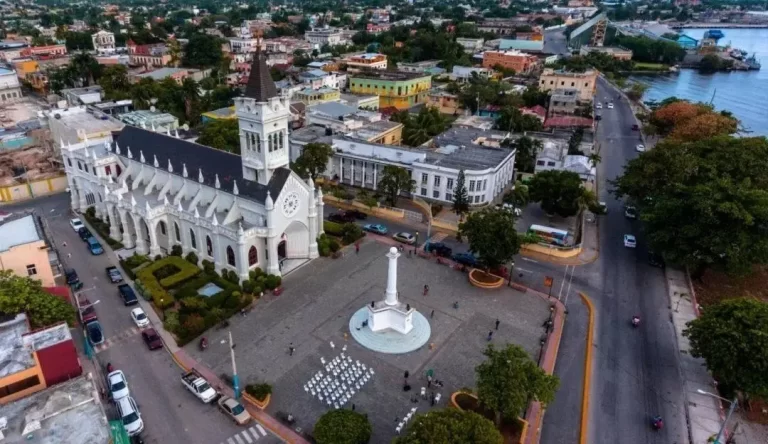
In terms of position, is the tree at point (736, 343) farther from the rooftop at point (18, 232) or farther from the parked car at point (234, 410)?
the rooftop at point (18, 232)

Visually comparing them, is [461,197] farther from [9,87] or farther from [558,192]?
[9,87]

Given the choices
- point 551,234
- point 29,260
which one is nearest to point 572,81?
point 551,234

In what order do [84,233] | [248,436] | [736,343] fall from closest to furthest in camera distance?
[248,436]
[736,343]
[84,233]

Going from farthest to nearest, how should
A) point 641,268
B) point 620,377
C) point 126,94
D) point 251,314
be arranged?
point 126,94
point 641,268
point 251,314
point 620,377

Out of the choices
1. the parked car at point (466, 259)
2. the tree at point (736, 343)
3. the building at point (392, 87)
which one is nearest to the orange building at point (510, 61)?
the building at point (392, 87)

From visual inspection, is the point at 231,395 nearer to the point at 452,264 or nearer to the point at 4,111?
the point at 452,264

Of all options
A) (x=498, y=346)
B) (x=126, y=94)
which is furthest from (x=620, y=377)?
(x=126, y=94)
